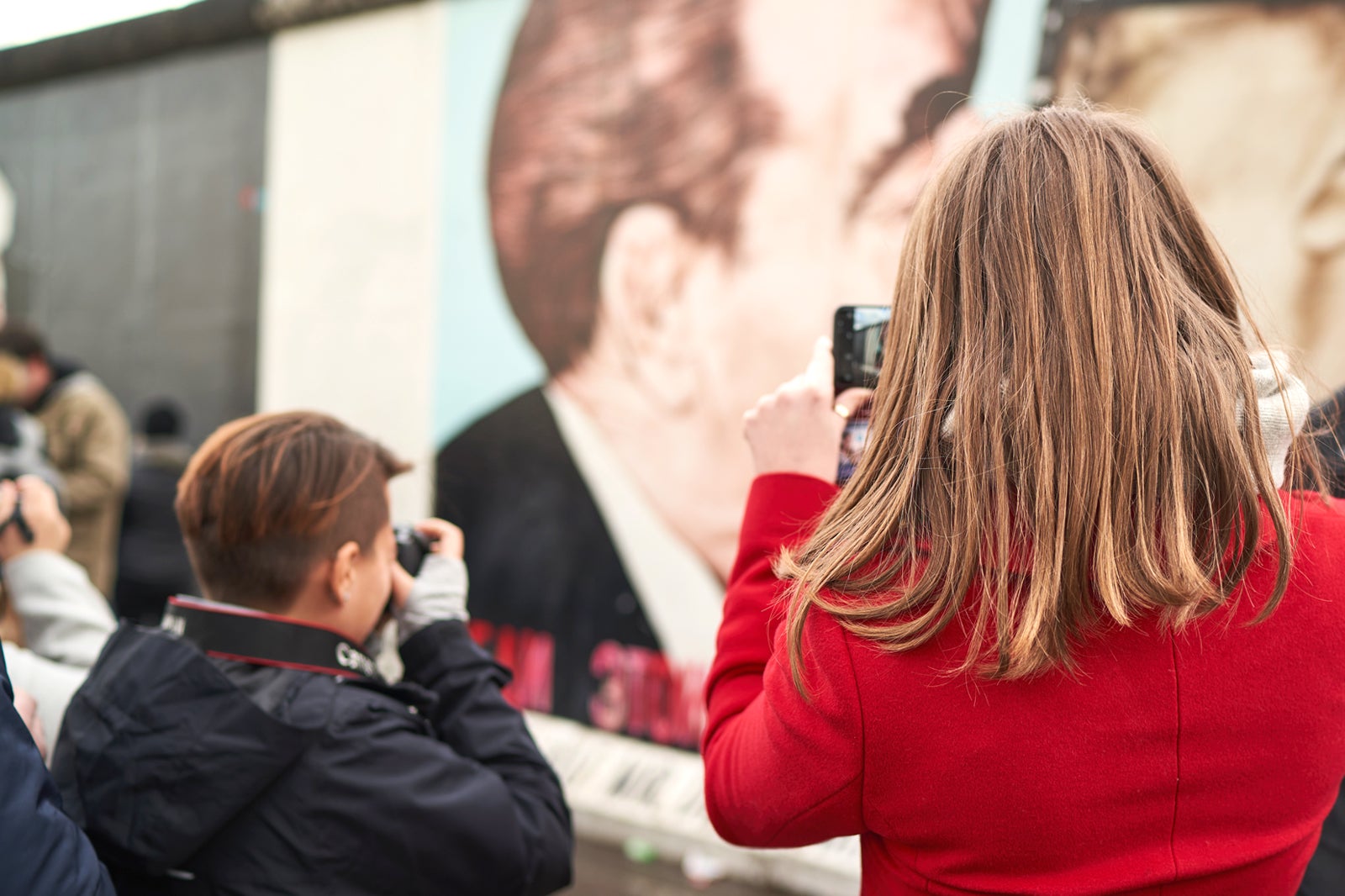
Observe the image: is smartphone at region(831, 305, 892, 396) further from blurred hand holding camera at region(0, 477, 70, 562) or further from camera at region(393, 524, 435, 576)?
blurred hand holding camera at region(0, 477, 70, 562)

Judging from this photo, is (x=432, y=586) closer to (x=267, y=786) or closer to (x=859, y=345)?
(x=267, y=786)

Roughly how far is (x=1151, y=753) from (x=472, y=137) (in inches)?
154

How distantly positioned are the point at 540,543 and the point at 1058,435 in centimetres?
332

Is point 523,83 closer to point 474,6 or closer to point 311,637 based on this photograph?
point 474,6

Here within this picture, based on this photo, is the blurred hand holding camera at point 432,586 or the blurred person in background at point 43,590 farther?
the blurred person in background at point 43,590

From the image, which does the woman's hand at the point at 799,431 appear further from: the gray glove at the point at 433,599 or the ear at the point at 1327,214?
the ear at the point at 1327,214

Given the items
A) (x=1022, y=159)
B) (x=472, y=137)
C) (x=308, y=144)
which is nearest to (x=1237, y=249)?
(x=1022, y=159)

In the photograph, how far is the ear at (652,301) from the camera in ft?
12.2

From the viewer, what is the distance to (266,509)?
1.56m

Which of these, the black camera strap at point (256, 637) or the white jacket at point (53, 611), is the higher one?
the black camera strap at point (256, 637)

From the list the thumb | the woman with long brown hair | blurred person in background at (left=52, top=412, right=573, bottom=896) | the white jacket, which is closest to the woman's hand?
the thumb

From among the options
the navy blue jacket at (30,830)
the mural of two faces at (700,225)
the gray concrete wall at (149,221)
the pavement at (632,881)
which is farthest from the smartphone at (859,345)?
the gray concrete wall at (149,221)

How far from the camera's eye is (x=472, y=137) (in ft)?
13.9

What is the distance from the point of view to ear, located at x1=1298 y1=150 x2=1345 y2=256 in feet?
8.67
